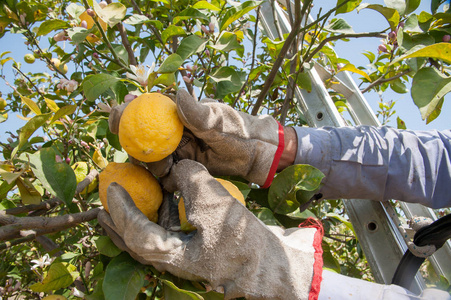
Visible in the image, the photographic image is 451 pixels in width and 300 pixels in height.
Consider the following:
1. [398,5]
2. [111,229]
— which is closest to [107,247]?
[111,229]

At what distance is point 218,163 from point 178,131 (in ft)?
0.77

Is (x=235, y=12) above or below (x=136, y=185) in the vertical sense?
above

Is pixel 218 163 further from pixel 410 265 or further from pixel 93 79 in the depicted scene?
pixel 410 265

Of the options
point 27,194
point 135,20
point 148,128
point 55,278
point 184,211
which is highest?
point 135,20

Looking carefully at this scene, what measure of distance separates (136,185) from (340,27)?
103cm

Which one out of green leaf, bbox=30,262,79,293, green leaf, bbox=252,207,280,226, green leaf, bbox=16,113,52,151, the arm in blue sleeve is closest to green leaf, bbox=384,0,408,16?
the arm in blue sleeve

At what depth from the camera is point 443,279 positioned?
47.4 inches

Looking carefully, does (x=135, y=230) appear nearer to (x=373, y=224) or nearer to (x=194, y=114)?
(x=194, y=114)

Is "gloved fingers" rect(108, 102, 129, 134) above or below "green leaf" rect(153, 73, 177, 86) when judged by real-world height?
below

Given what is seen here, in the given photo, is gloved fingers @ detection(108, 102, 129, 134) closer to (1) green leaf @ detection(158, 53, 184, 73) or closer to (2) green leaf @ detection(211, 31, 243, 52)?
(1) green leaf @ detection(158, 53, 184, 73)

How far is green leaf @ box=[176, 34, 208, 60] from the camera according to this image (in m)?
1.17

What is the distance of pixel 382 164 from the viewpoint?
1.15 m

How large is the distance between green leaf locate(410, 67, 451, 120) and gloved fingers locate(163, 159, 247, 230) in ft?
1.74

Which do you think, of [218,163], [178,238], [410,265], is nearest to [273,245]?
[178,238]
